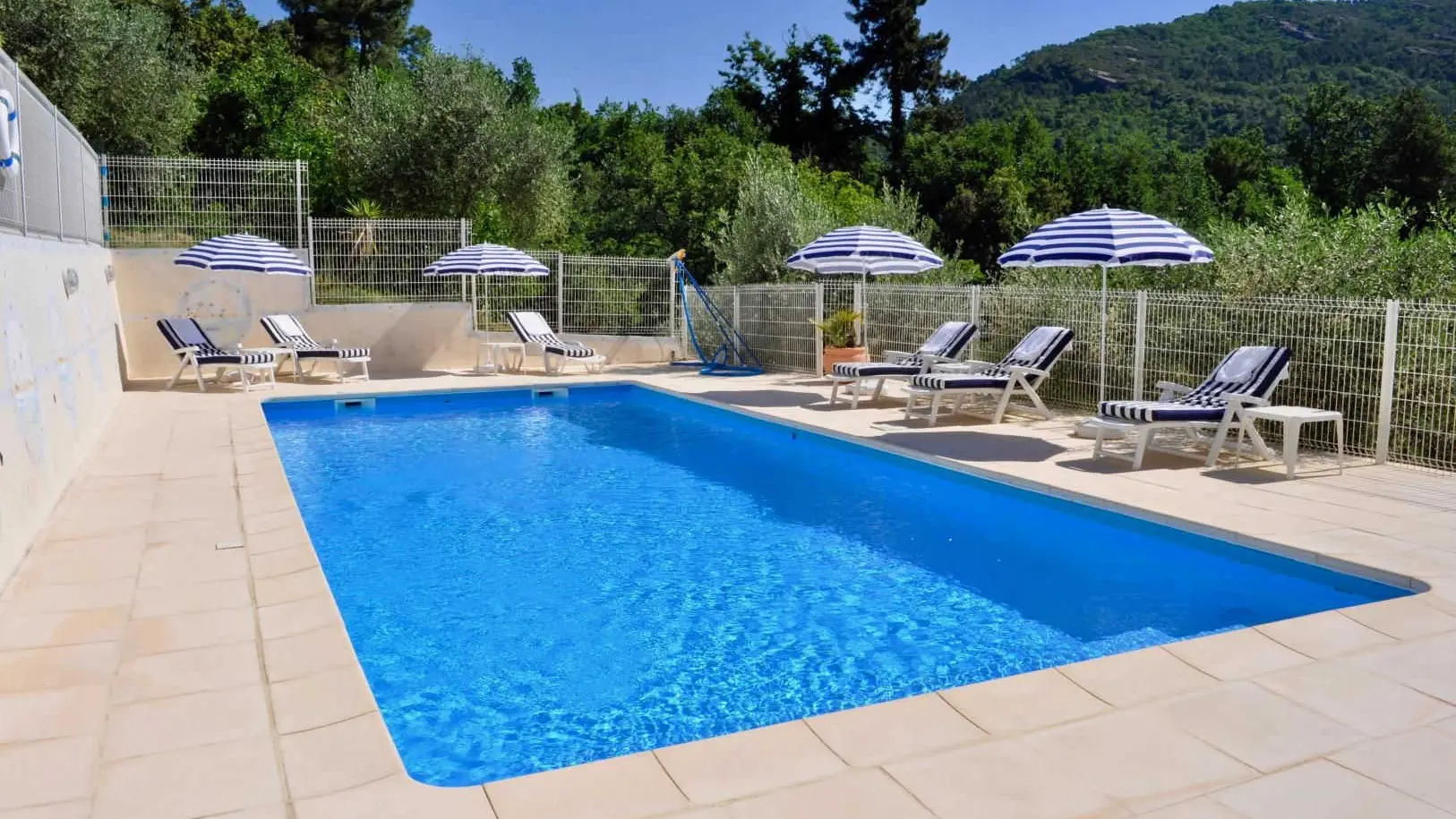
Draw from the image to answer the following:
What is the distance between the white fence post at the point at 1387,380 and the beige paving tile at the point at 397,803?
6.92 meters

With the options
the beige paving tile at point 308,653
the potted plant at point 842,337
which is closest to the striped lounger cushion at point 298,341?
the potted plant at point 842,337

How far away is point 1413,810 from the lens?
2619 millimetres

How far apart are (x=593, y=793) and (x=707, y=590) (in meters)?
2.69

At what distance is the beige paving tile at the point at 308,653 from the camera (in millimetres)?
3545

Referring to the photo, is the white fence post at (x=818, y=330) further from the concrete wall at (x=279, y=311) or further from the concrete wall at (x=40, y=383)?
the concrete wall at (x=40, y=383)

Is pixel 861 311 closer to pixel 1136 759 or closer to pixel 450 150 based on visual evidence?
pixel 450 150

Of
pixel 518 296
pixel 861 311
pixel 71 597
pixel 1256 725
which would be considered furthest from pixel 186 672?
pixel 518 296

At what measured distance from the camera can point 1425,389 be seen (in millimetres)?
7289

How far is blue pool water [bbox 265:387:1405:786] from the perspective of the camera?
13.1 ft

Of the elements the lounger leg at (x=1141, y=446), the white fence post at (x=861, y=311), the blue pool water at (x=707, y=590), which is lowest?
the blue pool water at (x=707, y=590)

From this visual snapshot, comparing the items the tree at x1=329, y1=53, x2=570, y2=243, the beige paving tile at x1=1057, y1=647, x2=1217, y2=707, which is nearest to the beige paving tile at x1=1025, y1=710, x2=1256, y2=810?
the beige paving tile at x1=1057, y1=647, x2=1217, y2=707

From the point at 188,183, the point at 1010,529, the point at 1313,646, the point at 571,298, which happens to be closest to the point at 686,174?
the point at 571,298

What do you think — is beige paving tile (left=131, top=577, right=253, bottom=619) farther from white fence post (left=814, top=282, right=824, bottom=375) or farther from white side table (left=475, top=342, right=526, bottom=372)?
white side table (left=475, top=342, right=526, bottom=372)

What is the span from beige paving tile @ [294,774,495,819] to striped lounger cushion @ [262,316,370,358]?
11.3 meters
